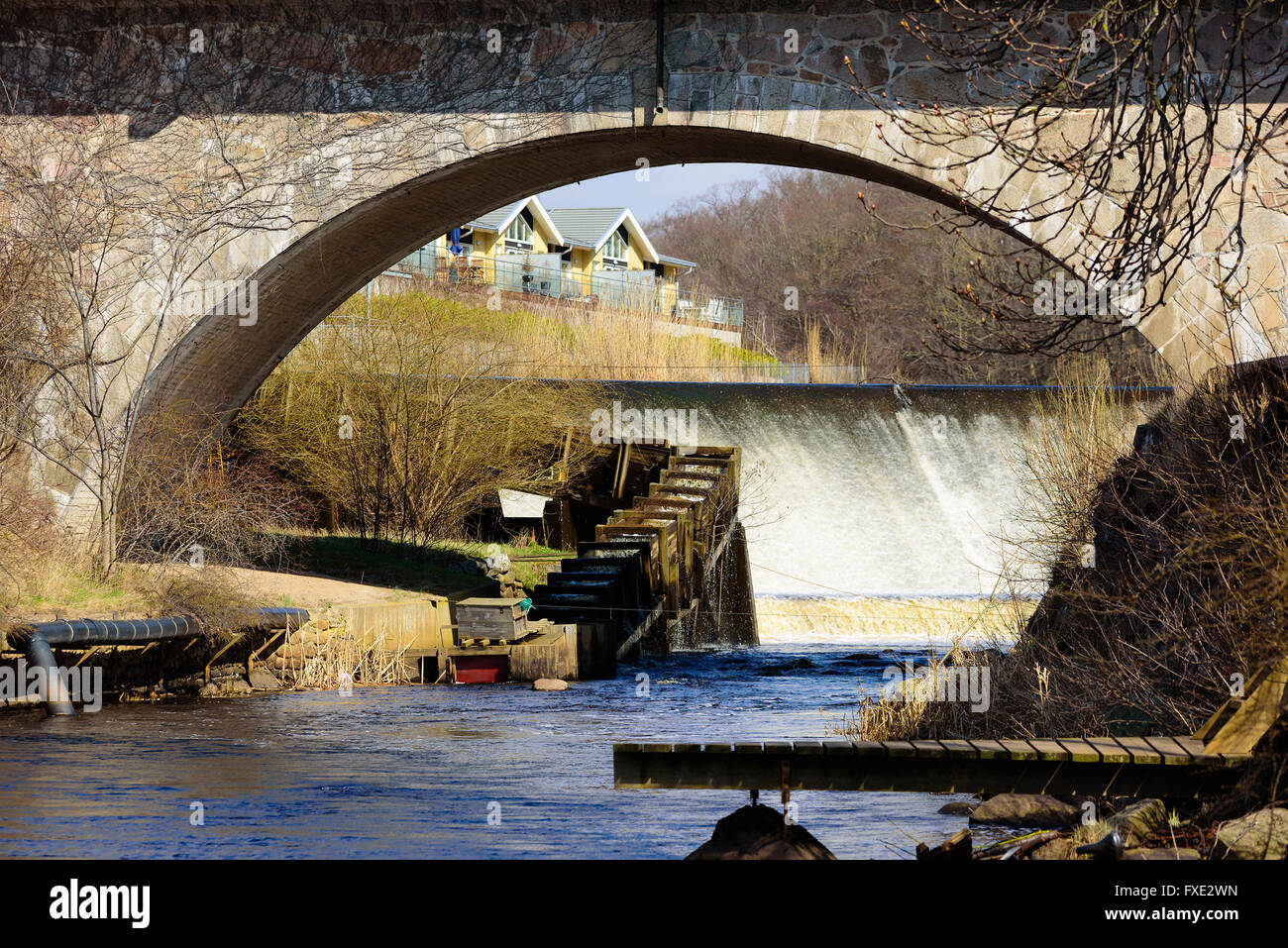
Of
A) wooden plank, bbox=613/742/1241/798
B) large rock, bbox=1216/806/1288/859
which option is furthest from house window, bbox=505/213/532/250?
large rock, bbox=1216/806/1288/859

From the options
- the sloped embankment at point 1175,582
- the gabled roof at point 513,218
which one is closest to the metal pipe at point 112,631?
the sloped embankment at point 1175,582

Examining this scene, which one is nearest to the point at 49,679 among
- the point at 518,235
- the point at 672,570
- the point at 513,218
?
the point at 672,570

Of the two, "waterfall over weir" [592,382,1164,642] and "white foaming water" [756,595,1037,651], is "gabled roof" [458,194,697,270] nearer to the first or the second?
"waterfall over weir" [592,382,1164,642]

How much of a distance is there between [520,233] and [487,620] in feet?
137

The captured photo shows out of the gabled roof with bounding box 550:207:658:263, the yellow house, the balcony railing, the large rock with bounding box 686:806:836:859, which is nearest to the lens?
the large rock with bounding box 686:806:836:859

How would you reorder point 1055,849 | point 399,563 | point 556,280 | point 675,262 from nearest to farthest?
point 1055,849 → point 399,563 → point 556,280 → point 675,262

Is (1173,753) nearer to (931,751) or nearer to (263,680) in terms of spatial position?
(931,751)

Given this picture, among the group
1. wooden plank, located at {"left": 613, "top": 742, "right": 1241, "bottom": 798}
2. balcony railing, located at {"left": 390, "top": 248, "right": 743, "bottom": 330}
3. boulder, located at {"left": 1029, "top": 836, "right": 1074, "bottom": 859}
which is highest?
balcony railing, located at {"left": 390, "top": 248, "right": 743, "bottom": 330}

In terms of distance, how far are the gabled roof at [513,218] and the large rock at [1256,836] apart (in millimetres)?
42400

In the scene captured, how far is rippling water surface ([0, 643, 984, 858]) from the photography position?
22.2 feet

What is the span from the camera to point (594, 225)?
59.0 meters

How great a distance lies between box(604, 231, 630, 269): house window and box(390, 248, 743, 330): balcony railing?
6.42ft

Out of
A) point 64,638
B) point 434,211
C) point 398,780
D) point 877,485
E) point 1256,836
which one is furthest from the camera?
point 877,485
